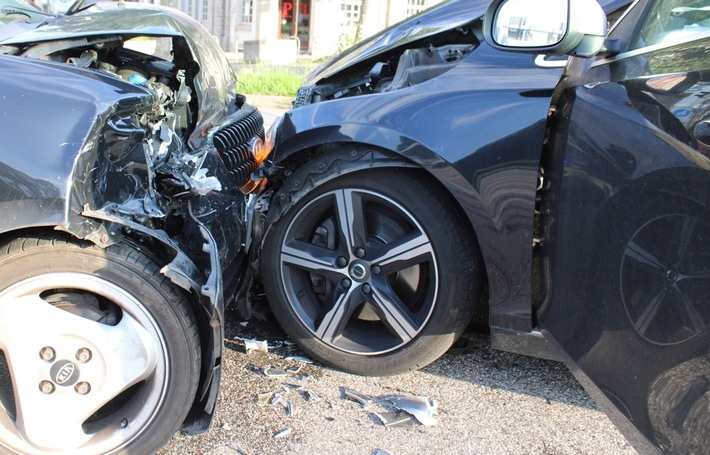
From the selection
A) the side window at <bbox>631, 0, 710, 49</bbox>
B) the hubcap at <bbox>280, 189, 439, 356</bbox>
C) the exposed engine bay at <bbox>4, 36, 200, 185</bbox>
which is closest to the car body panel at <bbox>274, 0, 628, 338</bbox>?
the hubcap at <bbox>280, 189, 439, 356</bbox>

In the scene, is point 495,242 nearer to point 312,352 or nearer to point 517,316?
point 517,316

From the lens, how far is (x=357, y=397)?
2.82 metres

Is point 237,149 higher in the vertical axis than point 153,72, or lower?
lower

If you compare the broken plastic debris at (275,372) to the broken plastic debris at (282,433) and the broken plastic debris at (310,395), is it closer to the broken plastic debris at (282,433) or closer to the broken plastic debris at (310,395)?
the broken plastic debris at (310,395)

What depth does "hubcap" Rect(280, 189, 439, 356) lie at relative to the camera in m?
2.79

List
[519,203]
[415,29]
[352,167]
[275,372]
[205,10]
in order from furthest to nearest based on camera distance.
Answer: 1. [205,10]
2. [415,29]
3. [275,372]
4. [352,167]
5. [519,203]

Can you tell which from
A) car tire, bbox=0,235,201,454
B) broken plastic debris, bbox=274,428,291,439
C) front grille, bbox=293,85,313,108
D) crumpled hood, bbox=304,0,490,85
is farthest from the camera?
front grille, bbox=293,85,313,108

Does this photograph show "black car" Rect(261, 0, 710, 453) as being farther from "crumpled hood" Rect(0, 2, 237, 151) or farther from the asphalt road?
"crumpled hood" Rect(0, 2, 237, 151)

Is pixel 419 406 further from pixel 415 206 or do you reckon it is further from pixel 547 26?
pixel 547 26

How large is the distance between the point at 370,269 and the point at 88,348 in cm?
117

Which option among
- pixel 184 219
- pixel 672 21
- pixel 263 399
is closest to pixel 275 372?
pixel 263 399

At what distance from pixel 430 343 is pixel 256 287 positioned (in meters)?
0.94

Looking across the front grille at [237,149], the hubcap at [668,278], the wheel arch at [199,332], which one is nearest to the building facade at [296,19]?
the front grille at [237,149]

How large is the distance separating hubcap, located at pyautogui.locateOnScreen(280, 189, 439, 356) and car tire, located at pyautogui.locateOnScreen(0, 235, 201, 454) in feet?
2.51
